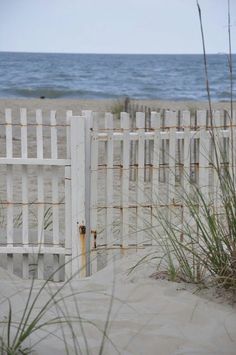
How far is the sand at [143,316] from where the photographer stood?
349 cm

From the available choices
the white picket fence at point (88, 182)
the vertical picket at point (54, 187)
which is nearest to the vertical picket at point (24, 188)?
the white picket fence at point (88, 182)

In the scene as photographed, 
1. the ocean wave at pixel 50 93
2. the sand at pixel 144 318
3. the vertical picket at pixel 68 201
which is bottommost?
the sand at pixel 144 318

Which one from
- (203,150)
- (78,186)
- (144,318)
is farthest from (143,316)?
(203,150)

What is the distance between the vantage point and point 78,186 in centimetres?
529

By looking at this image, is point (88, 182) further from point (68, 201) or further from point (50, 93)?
point (50, 93)

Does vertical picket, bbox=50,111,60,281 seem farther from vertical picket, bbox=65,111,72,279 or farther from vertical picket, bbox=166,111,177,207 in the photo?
vertical picket, bbox=166,111,177,207

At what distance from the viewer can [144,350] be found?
11.4ft

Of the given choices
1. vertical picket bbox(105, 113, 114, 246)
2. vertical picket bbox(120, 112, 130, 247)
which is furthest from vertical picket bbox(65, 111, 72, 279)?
vertical picket bbox(120, 112, 130, 247)

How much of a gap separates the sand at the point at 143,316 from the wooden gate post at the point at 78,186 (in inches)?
24.9

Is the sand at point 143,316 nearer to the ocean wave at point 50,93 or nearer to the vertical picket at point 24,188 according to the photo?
the vertical picket at point 24,188

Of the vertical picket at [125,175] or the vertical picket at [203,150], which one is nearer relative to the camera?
the vertical picket at [125,175]

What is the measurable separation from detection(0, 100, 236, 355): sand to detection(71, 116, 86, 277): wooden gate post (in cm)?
63

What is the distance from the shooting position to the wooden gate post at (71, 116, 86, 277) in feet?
17.2

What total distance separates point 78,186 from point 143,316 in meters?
1.66
